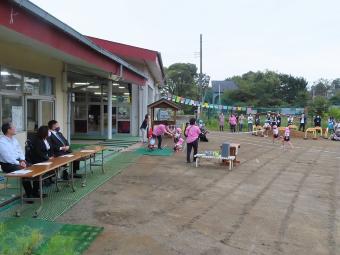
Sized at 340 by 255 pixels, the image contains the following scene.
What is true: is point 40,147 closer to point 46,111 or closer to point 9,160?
point 9,160

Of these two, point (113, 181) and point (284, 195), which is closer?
point (284, 195)

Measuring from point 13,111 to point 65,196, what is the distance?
4.02m

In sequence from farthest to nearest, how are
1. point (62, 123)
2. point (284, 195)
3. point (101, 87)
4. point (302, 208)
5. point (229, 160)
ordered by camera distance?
point (101, 87)
point (62, 123)
point (229, 160)
point (284, 195)
point (302, 208)

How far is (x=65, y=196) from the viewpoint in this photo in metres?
7.79

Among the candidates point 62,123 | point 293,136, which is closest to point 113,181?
point 62,123

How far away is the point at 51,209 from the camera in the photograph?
6.79 meters

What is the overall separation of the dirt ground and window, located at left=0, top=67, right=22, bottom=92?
363 cm

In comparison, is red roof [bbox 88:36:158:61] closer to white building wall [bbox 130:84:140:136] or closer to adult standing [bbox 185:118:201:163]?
white building wall [bbox 130:84:140:136]

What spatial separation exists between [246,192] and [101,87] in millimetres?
12891

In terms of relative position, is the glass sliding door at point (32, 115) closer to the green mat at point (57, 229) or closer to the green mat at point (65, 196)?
the green mat at point (65, 196)

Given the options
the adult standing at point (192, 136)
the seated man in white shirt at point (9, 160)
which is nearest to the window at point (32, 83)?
the seated man in white shirt at point (9, 160)

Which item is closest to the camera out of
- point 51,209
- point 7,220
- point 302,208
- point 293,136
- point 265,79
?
point 7,220

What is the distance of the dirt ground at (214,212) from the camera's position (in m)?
5.26

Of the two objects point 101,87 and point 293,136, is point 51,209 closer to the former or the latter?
point 101,87
